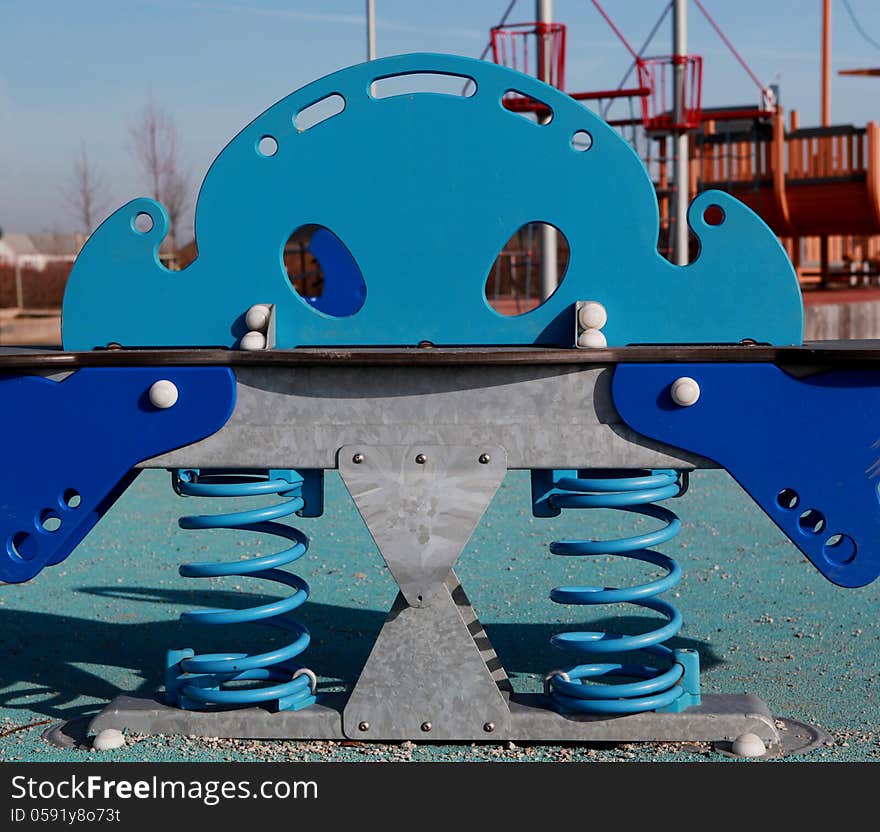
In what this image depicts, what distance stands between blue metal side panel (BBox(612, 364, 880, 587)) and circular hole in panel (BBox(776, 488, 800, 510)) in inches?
0.5

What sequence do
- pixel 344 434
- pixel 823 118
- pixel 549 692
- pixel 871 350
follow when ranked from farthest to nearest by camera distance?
pixel 823 118
pixel 549 692
pixel 344 434
pixel 871 350

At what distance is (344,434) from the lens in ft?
11.1

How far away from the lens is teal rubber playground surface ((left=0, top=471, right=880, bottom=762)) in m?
3.51

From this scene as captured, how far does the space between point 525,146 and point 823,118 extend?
2106 centimetres

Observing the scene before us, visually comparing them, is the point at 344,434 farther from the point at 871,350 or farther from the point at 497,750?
the point at 871,350

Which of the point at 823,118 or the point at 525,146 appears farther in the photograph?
the point at 823,118

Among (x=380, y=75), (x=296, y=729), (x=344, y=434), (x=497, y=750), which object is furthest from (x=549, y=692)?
(x=380, y=75)

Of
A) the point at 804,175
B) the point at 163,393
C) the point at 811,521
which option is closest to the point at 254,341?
the point at 163,393

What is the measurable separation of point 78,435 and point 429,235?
116cm

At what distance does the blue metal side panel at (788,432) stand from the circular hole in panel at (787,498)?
1 cm

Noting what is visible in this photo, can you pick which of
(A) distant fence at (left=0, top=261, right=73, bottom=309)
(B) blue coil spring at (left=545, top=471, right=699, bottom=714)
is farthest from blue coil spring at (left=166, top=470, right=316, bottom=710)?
(A) distant fence at (left=0, top=261, right=73, bottom=309)

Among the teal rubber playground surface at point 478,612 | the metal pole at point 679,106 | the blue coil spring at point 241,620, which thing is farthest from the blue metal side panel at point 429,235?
the metal pole at point 679,106

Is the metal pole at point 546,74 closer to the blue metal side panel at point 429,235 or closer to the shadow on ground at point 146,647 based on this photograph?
the shadow on ground at point 146,647

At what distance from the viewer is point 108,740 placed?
138 inches
